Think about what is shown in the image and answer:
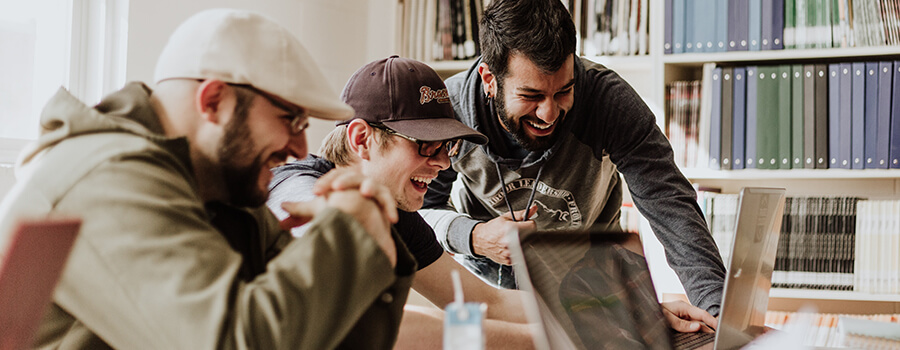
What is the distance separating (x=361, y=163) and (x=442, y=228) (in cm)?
50

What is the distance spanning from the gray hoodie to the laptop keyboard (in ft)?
1.02

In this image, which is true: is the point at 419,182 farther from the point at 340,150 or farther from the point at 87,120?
the point at 87,120

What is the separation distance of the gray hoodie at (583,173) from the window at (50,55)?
89 centimetres

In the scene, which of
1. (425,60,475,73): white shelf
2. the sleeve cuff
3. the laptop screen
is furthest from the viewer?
(425,60,475,73): white shelf

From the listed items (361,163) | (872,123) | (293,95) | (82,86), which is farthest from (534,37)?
(872,123)

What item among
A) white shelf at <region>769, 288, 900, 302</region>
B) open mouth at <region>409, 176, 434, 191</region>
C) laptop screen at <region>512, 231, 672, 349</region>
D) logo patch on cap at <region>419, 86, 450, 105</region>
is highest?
logo patch on cap at <region>419, 86, 450, 105</region>

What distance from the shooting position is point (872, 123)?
2.43 metres

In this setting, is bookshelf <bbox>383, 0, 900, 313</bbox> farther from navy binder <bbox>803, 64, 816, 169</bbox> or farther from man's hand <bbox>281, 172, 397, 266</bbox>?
man's hand <bbox>281, 172, 397, 266</bbox>

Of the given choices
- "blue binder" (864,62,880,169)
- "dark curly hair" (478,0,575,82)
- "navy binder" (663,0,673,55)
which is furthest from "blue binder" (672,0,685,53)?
"dark curly hair" (478,0,575,82)

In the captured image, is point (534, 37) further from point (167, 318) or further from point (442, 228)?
point (167, 318)

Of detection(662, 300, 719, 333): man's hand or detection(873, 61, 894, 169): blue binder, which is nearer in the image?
detection(662, 300, 719, 333): man's hand

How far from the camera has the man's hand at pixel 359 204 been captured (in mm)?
750

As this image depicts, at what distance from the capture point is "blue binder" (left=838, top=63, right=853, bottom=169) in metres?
2.45

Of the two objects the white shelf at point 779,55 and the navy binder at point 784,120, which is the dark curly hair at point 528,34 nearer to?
the white shelf at point 779,55
